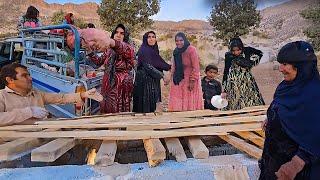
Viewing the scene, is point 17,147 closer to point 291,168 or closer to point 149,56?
point 291,168

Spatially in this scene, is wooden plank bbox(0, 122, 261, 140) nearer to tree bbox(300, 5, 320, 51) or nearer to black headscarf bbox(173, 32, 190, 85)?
black headscarf bbox(173, 32, 190, 85)

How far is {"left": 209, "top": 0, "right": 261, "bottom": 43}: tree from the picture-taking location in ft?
71.9

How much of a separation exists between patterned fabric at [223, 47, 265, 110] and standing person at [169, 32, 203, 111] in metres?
0.84

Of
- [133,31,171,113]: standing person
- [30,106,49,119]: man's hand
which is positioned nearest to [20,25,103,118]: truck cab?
[133,31,171,113]: standing person

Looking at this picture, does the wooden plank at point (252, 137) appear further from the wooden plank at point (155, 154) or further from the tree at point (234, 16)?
the tree at point (234, 16)

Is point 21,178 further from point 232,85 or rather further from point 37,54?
point 37,54

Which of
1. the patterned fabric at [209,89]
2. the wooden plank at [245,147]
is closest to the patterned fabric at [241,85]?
the patterned fabric at [209,89]

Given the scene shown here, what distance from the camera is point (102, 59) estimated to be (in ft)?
16.0

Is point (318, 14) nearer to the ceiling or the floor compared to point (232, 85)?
nearer to the ceiling

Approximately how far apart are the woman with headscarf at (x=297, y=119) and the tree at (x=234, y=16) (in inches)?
787

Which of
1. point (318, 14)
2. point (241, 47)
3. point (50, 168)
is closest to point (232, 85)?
point (241, 47)

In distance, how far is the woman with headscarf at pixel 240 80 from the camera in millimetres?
5227

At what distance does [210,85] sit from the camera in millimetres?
5898

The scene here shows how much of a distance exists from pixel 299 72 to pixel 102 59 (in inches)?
119
